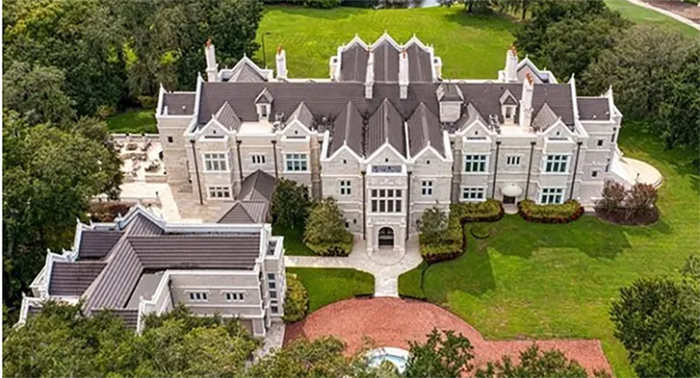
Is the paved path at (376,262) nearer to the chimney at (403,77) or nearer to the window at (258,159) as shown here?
the window at (258,159)

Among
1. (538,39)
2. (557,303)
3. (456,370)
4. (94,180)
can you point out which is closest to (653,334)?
(557,303)

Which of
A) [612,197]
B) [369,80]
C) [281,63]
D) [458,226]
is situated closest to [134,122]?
[281,63]

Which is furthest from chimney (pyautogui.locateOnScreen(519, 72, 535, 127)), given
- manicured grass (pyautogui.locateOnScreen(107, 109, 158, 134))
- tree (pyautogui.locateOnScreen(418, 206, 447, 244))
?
manicured grass (pyautogui.locateOnScreen(107, 109, 158, 134))

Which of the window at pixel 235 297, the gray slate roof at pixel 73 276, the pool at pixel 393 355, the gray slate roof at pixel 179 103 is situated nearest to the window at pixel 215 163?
the gray slate roof at pixel 179 103

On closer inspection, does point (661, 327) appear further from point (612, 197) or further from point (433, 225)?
point (612, 197)

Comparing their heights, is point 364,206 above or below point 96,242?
below

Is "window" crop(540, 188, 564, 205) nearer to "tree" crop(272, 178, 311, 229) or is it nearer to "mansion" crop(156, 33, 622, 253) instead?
"mansion" crop(156, 33, 622, 253)
